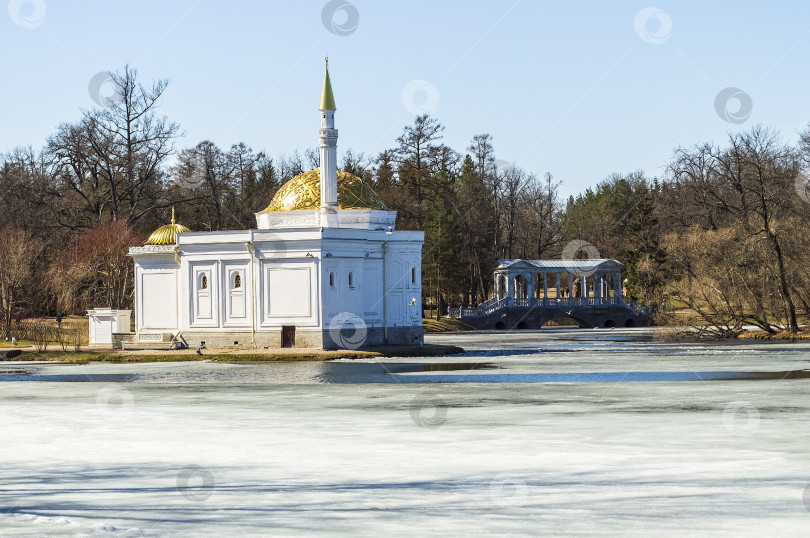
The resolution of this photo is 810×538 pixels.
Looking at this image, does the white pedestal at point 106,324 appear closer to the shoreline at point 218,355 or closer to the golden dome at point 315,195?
the shoreline at point 218,355

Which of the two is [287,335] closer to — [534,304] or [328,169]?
[328,169]

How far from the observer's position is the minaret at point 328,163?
55.0 metres

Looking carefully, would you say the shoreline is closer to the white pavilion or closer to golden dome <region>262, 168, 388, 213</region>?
the white pavilion

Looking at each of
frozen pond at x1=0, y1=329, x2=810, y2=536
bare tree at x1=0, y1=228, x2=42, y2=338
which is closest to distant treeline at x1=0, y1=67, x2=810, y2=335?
bare tree at x1=0, y1=228, x2=42, y2=338

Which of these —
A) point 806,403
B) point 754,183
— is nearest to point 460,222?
point 754,183

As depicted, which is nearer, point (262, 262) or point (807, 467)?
point (807, 467)

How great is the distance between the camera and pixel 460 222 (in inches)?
3836

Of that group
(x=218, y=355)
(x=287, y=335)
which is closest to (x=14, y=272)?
(x=287, y=335)

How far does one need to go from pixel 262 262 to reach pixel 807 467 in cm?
3941

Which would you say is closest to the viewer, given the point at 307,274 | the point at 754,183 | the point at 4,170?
the point at 307,274

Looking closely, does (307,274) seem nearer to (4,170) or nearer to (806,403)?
(806,403)

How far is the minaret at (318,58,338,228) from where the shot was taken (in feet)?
180

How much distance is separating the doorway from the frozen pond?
18.1m

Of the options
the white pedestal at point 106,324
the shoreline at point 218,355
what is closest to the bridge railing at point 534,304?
the white pedestal at point 106,324
